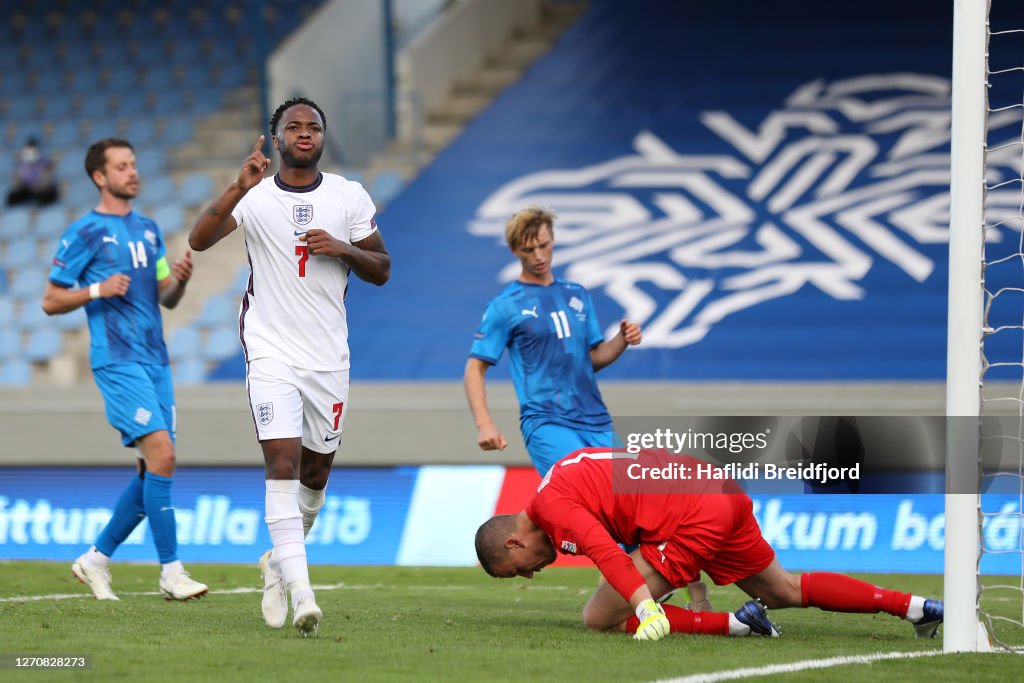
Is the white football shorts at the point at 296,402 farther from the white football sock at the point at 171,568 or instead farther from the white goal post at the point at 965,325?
the white goal post at the point at 965,325

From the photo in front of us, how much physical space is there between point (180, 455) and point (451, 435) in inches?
84.6

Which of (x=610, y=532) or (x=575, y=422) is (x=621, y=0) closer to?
(x=575, y=422)

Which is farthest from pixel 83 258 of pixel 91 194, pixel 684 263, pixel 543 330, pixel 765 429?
pixel 91 194

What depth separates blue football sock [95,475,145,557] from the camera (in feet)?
24.4

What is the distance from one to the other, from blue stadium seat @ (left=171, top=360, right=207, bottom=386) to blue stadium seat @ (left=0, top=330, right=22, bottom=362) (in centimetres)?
206

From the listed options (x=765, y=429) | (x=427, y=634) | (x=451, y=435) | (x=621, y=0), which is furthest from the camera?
(x=621, y=0)

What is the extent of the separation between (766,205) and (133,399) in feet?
33.2

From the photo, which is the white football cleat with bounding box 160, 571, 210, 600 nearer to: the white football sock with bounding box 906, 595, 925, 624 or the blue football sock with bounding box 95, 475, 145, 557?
the blue football sock with bounding box 95, 475, 145, 557

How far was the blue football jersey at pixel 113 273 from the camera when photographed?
7.40 metres

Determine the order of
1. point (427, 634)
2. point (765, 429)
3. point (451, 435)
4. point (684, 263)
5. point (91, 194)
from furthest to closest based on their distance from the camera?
1. point (91, 194)
2. point (684, 263)
3. point (451, 435)
4. point (765, 429)
5. point (427, 634)

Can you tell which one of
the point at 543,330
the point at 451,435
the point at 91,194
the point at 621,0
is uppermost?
the point at 621,0

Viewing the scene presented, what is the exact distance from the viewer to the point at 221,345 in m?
15.0

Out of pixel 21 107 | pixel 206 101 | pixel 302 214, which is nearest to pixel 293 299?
pixel 302 214

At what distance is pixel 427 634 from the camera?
18.8ft
